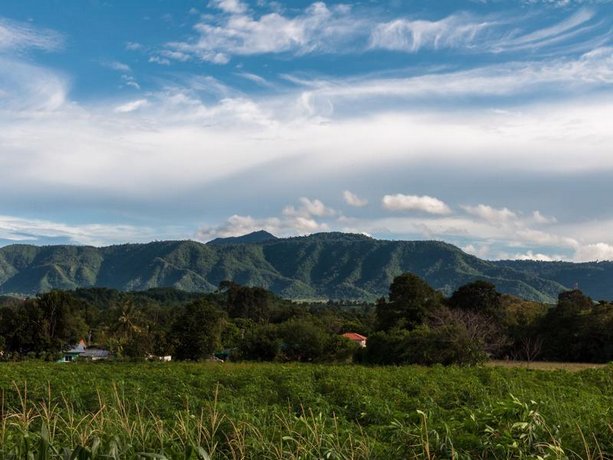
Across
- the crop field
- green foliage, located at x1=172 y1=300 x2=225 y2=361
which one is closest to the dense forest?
green foliage, located at x1=172 y1=300 x2=225 y2=361

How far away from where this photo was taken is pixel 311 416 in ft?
19.2

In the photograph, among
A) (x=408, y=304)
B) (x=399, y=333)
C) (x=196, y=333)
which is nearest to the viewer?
(x=399, y=333)

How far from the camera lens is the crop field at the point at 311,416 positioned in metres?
4.39

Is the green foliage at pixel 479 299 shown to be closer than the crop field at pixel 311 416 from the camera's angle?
No

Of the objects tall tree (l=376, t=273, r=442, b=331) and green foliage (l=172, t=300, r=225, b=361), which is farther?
green foliage (l=172, t=300, r=225, b=361)

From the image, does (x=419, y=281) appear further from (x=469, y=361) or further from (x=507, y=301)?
(x=507, y=301)

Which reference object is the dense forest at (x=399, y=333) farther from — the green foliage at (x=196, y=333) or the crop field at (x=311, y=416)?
the crop field at (x=311, y=416)

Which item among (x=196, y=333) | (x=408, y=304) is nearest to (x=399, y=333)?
(x=408, y=304)

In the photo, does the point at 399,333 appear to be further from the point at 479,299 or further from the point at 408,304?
the point at 479,299

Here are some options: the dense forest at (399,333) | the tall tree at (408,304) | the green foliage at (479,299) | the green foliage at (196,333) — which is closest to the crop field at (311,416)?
the dense forest at (399,333)

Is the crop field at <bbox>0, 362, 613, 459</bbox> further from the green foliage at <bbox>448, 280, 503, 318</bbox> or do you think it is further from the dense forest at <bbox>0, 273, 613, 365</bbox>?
the green foliage at <bbox>448, 280, 503, 318</bbox>

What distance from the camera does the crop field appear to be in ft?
14.4

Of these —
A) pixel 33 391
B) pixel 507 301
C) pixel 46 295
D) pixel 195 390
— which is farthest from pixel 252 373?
pixel 507 301

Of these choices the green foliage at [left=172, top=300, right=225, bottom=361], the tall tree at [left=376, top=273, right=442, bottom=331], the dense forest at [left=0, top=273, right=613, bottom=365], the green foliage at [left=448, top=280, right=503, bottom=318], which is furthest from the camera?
the green foliage at [left=448, top=280, right=503, bottom=318]
